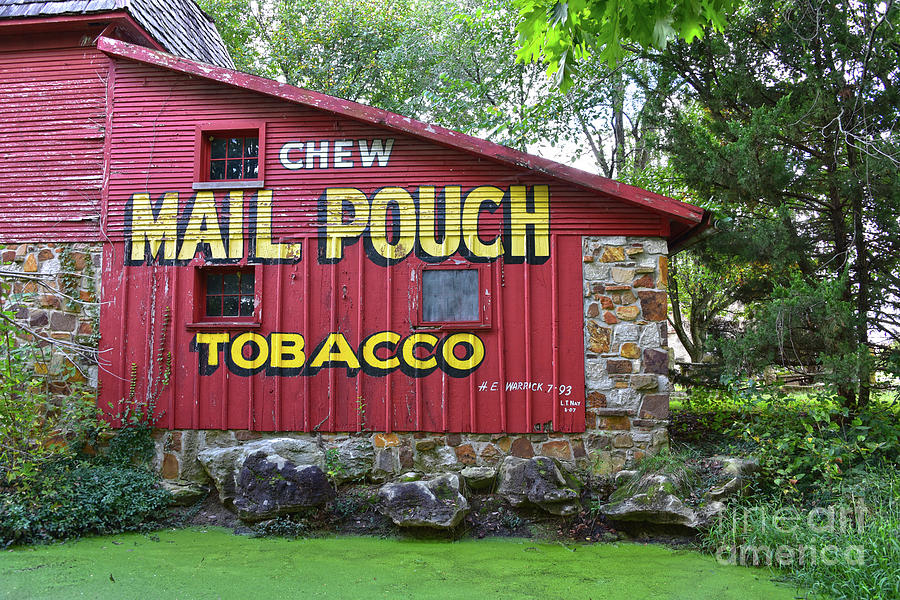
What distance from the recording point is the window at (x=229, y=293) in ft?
23.0

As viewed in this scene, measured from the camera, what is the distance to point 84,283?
275 inches

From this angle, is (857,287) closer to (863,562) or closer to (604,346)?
(604,346)

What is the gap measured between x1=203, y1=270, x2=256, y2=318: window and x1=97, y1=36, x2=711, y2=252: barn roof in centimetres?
206

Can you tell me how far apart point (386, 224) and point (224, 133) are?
2.26 m

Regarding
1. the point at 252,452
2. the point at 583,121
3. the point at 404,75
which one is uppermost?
the point at 404,75

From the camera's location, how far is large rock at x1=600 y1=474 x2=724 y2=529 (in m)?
5.44

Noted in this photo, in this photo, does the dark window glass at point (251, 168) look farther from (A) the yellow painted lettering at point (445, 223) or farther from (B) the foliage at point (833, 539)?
(B) the foliage at point (833, 539)

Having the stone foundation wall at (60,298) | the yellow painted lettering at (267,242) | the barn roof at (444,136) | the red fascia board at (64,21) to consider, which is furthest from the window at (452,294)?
the red fascia board at (64,21)

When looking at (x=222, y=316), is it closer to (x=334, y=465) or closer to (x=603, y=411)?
(x=334, y=465)

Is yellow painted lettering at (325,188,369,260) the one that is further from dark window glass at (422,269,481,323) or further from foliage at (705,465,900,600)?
foliage at (705,465,900,600)

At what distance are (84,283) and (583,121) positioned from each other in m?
11.3

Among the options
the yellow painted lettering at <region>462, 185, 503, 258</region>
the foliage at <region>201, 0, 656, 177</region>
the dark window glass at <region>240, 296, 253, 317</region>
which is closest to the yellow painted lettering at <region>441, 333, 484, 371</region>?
the yellow painted lettering at <region>462, 185, 503, 258</region>

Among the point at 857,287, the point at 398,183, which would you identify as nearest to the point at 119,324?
the point at 398,183

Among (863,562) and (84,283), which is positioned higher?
(84,283)
